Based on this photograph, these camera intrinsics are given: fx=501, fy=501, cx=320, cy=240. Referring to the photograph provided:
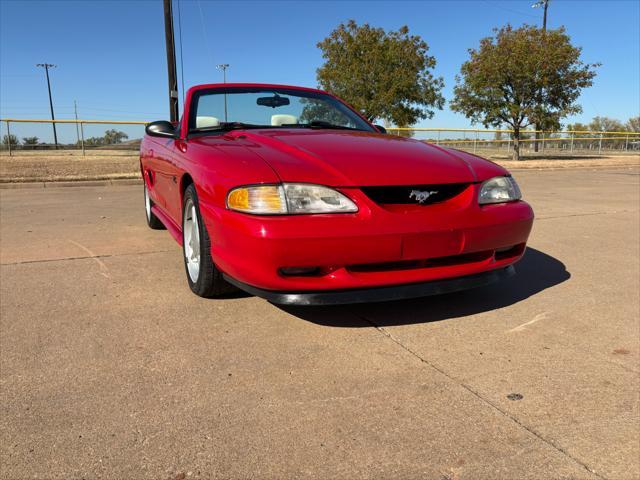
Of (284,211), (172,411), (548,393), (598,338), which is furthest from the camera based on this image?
(598,338)

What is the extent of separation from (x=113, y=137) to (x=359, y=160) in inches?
904

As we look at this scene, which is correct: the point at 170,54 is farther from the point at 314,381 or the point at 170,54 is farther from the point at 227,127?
the point at 314,381

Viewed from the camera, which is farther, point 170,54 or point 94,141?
point 94,141

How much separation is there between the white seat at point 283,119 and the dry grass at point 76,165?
862 centimetres

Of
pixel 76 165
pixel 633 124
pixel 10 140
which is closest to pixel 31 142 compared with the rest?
pixel 10 140

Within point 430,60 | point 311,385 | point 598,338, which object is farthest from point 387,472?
point 430,60

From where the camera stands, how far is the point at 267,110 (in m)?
4.10

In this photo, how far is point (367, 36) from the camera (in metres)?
27.2

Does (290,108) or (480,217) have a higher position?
(290,108)

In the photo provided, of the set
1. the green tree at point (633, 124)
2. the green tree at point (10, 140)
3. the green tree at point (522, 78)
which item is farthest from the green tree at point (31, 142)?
the green tree at point (633, 124)

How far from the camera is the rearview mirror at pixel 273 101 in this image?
4.16 meters

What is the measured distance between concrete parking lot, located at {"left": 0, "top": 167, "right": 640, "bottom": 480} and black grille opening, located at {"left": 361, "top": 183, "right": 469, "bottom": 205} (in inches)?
28.7

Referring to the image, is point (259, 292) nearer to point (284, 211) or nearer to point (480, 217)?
point (284, 211)

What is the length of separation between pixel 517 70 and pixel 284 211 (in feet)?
84.8
